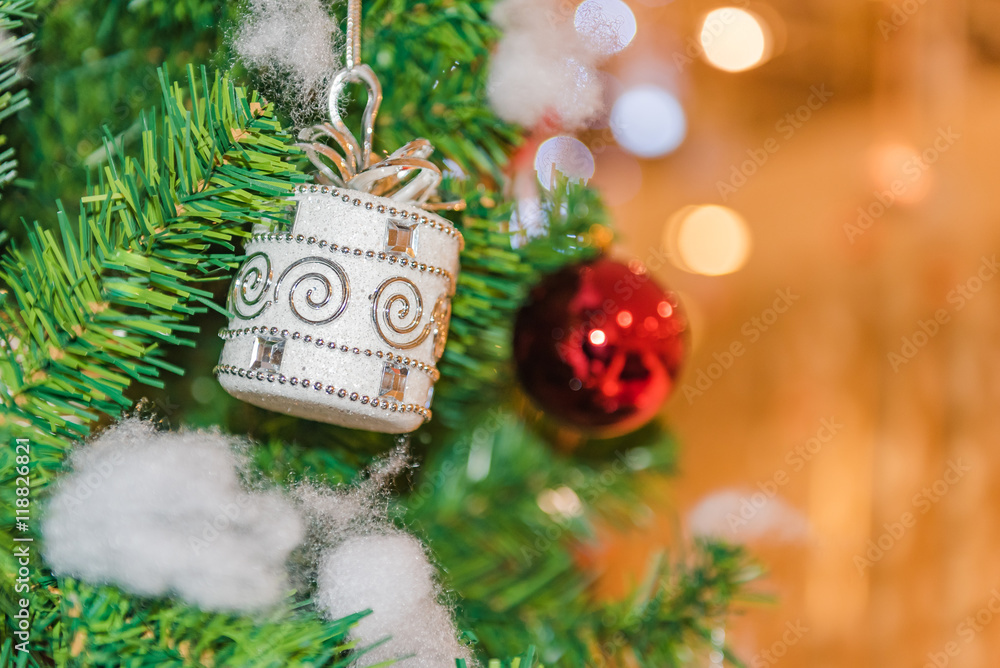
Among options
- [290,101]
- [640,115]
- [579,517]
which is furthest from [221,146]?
[640,115]

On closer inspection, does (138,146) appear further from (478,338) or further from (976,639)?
(976,639)

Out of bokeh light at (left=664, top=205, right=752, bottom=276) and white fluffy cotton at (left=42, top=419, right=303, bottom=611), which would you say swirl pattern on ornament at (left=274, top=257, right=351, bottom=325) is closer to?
white fluffy cotton at (left=42, top=419, right=303, bottom=611)

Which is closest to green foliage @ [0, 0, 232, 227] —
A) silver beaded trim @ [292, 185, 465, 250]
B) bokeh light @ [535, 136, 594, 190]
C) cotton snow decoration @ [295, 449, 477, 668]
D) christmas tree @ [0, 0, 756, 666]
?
christmas tree @ [0, 0, 756, 666]

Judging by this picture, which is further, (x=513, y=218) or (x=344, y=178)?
(x=513, y=218)

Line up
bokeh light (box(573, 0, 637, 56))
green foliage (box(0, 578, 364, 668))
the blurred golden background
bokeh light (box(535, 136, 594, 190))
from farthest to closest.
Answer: the blurred golden background, bokeh light (box(535, 136, 594, 190)), bokeh light (box(573, 0, 637, 56)), green foliage (box(0, 578, 364, 668))

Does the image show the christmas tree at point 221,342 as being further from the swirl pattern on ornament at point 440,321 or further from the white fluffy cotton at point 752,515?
the white fluffy cotton at point 752,515

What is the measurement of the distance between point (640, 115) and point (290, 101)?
0.77 meters

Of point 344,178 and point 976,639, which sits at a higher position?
point 344,178

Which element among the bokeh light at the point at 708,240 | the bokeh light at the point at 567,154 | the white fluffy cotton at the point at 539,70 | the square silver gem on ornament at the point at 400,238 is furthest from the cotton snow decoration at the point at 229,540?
the bokeh light at the point at 708,240

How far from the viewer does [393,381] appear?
322 mm

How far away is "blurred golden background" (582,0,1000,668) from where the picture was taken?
3.13ft

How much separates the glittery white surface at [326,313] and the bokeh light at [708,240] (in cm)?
78

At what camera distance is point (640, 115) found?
1023 millimetres

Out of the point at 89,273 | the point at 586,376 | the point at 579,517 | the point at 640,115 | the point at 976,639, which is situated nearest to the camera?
the point at 89,273
